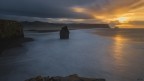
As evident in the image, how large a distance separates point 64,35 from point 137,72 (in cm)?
5353

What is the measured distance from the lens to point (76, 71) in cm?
2558

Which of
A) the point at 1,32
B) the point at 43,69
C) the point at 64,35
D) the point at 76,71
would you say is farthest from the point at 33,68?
the point at 64,35

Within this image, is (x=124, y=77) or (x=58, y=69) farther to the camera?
(x=58, y=69)

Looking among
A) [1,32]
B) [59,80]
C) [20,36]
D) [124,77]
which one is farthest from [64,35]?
[59,80]

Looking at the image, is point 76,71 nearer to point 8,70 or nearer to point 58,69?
point 58,69

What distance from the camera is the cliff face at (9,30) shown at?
66.4 metres

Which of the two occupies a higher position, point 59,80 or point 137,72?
point 59,80

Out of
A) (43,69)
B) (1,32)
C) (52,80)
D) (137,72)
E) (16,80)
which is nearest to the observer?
(52,80)

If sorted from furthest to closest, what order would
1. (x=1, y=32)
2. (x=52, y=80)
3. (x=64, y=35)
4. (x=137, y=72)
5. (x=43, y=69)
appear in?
1. (x=64, y=35)
2. (x=1, y=32)
3. (x=43, y=69)
4. (x=137, y=72)
5. (x=52, y=80)

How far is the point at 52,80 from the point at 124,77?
11138 millimetres

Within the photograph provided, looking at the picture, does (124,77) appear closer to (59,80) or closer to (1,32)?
(59,80)

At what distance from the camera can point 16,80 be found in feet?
70.2

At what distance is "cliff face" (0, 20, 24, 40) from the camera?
6644cm

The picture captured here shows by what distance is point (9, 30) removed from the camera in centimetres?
7100
